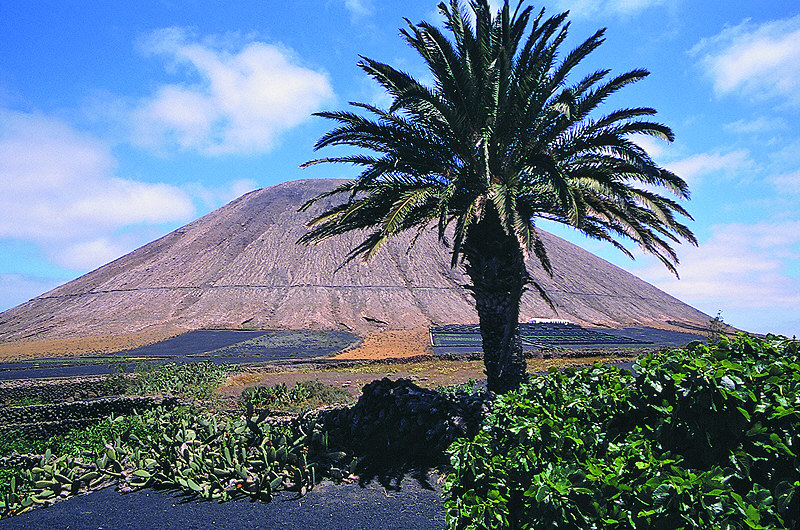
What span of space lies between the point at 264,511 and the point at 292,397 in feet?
25.1

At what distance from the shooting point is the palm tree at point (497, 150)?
31.3ft

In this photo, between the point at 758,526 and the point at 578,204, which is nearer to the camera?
the point at 758,526

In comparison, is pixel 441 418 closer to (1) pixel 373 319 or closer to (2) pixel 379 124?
(2) pixel 379 124

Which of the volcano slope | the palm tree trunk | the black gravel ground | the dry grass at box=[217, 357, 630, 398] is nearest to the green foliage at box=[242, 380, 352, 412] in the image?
the dry grass at box=[217, 357, 630, 398]

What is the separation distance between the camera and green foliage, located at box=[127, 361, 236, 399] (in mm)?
16297

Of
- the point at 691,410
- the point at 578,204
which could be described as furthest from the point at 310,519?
the point at 578,204

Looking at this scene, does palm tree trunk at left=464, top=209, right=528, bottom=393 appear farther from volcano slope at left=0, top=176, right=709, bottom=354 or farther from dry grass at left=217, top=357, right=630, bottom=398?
volcano slope at left=0, top=176, right=709, bottom=354

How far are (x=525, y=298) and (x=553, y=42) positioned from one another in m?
57.0

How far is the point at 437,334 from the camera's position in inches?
1614

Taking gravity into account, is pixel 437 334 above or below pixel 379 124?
below

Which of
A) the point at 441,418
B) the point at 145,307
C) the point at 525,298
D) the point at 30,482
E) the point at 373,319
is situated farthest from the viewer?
the point at 525,298

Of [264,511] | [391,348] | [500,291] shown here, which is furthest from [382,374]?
[264,511]

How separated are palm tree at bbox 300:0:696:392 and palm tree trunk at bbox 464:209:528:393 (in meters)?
0.02

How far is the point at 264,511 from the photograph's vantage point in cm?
679
